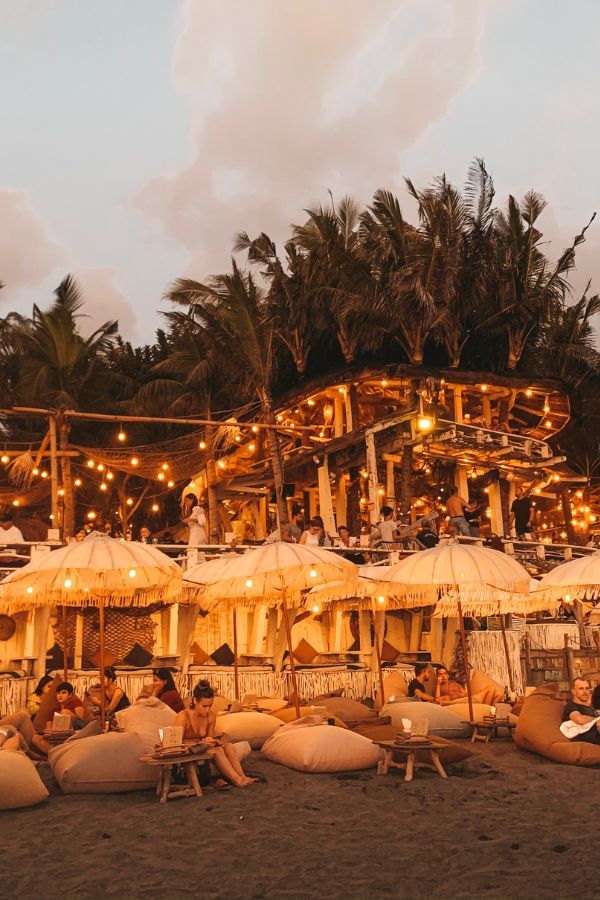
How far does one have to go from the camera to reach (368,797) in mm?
7969

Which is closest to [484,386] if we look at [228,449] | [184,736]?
[228,449]

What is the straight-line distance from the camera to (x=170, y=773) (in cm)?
812

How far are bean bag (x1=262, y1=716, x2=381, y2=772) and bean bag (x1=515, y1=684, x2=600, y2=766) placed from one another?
73.9 inches

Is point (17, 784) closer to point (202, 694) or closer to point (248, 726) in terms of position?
point (202, 694)

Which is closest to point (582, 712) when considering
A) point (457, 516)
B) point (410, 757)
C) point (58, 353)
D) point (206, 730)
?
point (410, 757)

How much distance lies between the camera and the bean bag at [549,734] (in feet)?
30.9

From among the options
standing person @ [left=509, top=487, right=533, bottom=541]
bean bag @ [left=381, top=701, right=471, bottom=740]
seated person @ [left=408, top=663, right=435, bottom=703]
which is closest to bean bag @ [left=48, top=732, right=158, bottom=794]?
bean bag @ [left=381, top=701, right=471, bottom=740]

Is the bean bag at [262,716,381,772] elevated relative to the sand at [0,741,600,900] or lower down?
elevated

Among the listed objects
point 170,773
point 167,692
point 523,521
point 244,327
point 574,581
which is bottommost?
point 170,773

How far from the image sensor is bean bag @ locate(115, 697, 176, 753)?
912cm

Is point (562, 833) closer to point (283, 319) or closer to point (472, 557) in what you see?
point (472, 557)

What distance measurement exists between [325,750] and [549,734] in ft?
8.27

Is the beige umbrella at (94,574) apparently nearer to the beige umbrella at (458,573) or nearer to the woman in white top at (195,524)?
the beige umbrella at (458,573)

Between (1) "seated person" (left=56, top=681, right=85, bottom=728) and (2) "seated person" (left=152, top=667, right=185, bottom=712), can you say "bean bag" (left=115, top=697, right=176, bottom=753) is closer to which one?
(2) "seated person" (left=152, top=667, right=185, bottom=712)
